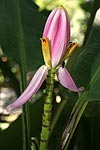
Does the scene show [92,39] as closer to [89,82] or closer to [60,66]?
[89,82]

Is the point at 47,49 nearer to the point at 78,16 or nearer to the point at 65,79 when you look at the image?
the point at 65,79

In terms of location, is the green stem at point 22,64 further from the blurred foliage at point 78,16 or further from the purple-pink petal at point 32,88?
the blurred foliage at point 78,16

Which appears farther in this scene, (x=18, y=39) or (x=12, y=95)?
(x=12, y=95)

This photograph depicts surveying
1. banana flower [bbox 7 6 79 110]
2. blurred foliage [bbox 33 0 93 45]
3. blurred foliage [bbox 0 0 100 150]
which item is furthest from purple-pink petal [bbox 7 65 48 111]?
blurred foliage [bbox 33 0 93 45]

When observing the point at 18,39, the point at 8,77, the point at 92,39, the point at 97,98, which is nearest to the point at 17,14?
the point at 18,39

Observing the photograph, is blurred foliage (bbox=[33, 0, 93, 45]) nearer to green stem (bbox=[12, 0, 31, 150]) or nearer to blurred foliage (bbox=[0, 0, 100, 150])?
blurred foliage (bbox=[0, 0, 100, 150])

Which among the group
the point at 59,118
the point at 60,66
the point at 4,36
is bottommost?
the point at 59,118

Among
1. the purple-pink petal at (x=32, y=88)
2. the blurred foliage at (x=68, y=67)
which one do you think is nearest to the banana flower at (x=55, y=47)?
the purple-pink petal at (x=32, y=88)

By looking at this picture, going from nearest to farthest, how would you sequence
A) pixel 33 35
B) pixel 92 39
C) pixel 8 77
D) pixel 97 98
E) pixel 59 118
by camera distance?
pixel 97 98 < pixel 92 39 < pixel 33 35 < pixel 59 118 < pixel 8 77
